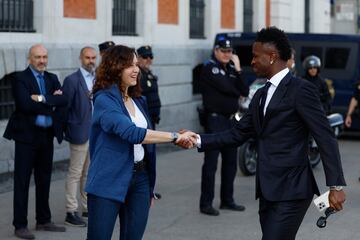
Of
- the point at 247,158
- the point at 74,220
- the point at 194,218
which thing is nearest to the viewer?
the point at 74,220

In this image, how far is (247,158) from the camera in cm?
1205

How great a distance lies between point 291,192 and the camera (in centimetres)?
520

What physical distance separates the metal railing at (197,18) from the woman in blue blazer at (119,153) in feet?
41.5

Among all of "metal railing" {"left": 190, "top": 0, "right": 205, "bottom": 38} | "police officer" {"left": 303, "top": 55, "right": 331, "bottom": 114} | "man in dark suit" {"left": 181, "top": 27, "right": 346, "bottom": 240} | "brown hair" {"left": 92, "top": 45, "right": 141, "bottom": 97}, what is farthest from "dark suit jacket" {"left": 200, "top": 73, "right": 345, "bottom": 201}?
"metal railing" {"left": 190, "top": 0, "right": 205, "bottom": 38}

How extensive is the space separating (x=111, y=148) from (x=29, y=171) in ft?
8.77

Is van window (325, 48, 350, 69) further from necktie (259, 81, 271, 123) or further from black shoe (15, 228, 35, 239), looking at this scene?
necktie (259, 81, 271, 123)

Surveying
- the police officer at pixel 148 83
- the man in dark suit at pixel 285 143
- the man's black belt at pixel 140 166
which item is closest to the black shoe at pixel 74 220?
the police officer at pixel 148 83

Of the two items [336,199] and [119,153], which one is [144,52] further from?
[336,199]

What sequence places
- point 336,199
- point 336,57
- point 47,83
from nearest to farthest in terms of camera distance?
point 336,199
point 47,83
point 336,57

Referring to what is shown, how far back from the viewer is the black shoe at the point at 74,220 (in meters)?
8.47

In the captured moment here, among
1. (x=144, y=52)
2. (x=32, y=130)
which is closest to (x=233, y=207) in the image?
(x=144, y=52)

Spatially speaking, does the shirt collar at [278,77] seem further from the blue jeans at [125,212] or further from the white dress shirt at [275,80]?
the blue jeans at [125,212]

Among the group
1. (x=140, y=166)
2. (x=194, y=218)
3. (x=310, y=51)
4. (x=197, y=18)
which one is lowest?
(x=194, y=218)

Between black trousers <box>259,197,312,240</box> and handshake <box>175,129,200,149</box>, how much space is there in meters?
0.70
